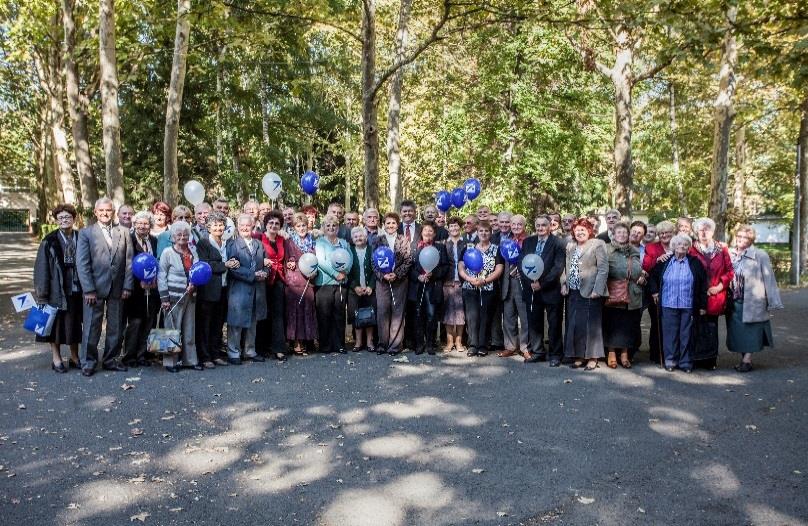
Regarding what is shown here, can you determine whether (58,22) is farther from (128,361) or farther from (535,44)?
(128,361)

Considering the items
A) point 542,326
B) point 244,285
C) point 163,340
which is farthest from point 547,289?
point 163,340

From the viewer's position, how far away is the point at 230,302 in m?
9.39

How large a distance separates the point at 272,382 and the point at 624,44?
1096cm

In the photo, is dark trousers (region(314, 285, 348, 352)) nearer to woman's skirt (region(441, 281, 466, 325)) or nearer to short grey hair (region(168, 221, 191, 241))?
woman's skirt (region(441, 281, 466, 325))

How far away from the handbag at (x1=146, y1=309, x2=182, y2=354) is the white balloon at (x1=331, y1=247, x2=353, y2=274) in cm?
244

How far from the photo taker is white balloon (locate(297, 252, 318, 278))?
9.77 meters

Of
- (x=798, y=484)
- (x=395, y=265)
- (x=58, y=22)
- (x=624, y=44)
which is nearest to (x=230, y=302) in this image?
(x=395, y=265)

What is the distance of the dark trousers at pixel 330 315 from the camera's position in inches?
397

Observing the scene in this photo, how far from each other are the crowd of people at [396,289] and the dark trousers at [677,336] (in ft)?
0.06

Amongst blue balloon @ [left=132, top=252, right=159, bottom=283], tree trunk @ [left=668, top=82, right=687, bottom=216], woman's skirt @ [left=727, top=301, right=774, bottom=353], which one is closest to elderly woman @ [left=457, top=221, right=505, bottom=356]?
woman's skirt @ [left=727, top=301, right=774, bottom=353]

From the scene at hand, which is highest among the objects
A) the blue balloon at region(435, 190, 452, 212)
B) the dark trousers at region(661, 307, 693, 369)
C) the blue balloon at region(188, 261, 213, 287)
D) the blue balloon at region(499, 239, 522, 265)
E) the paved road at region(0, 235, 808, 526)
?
the blue balloon at region(435, 190, 452, 212)

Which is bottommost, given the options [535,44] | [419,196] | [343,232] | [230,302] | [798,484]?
[798,484]

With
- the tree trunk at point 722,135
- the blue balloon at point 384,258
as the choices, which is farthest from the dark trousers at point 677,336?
the tree trunk at point 722,135

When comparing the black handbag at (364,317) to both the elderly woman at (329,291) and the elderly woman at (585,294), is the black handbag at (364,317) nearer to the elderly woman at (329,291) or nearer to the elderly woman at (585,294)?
the elderly woman at (329,291)
